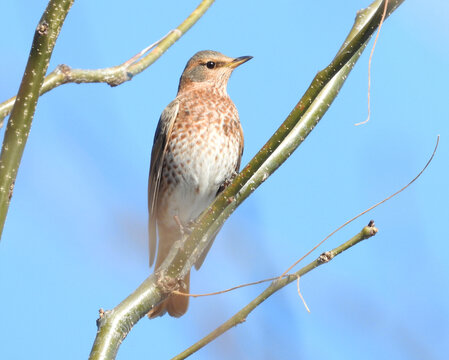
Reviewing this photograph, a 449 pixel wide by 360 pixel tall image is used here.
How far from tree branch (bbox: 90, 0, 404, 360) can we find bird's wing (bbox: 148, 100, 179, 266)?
2.88 metres

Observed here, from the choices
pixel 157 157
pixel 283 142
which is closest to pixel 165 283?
pixel 283 142

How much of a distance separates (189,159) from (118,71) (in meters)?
3.39

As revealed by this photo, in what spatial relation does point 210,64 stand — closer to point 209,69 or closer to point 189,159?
point 209,69

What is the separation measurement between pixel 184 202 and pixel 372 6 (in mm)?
3045

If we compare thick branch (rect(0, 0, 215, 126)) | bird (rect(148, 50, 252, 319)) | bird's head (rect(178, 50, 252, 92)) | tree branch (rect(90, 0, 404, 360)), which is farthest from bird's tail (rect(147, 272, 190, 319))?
thick branch (rect(0, 0, 215, 126))

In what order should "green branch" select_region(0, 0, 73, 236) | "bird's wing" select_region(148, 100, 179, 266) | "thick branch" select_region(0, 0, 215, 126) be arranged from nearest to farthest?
"green branch" select_region(0, 0, 73, 236) < "thick branch" select_region(0, 0, 215, 126) < "bird's wing" select_region(148, 100, 179, 266)

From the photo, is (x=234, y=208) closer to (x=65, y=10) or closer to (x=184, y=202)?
(x=65, y=10)

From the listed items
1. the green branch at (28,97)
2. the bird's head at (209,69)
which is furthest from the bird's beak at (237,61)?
the green branch at (28,97)

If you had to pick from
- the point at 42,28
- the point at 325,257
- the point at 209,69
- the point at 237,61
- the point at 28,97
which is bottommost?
the point at 325,257

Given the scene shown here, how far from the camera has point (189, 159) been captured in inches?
207

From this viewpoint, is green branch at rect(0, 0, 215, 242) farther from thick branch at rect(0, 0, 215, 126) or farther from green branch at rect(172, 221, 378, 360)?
green branch at rect(172, 221, 378, 360)

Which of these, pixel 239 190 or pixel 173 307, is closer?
pixel 239 190

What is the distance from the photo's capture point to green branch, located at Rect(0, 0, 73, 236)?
1.48 metres

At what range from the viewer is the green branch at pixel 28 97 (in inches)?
58.4
